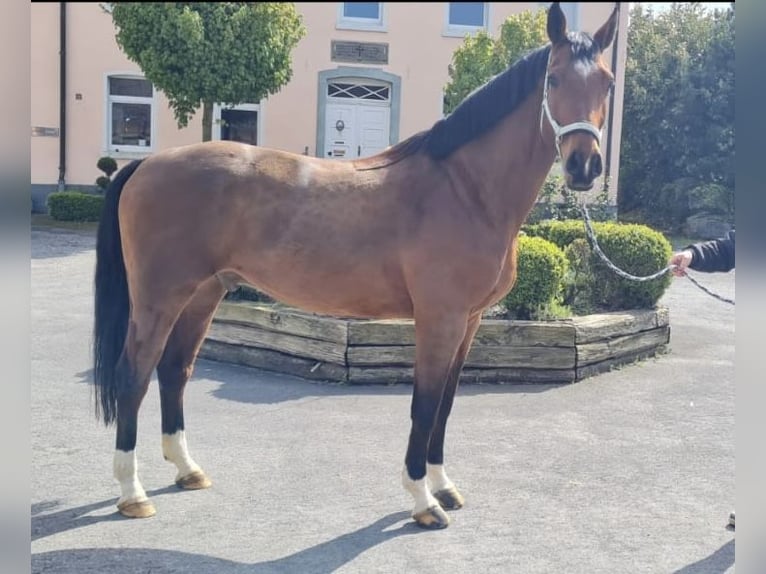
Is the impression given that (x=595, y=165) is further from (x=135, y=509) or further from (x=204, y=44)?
(x=204, y=44)

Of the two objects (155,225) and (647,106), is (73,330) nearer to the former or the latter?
(155,225)

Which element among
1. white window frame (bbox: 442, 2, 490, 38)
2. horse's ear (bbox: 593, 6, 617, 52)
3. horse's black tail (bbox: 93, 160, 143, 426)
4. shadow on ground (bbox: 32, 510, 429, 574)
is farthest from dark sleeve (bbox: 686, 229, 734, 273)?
white window frame (bbox: 442, 2, 490, 38)

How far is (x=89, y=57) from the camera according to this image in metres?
16.8

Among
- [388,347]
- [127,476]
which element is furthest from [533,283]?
[127,476]

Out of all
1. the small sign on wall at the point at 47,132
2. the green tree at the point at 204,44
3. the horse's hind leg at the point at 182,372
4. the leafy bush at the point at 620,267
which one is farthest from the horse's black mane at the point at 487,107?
the small sign on wall at the point at 47,132

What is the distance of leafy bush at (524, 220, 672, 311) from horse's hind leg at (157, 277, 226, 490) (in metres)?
4.12

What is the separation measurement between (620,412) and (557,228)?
A: 2.88 meters

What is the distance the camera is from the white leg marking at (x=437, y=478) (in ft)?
12.5

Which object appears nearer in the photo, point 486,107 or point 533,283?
point 486,107

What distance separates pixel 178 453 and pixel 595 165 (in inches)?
99.1

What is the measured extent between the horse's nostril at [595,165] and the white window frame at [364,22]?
49.4ft

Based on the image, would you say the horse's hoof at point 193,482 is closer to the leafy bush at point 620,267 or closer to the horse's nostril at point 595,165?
the horse's nostril at point 595,165

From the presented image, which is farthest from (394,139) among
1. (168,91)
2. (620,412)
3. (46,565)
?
(46,565)

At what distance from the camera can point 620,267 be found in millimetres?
6988
